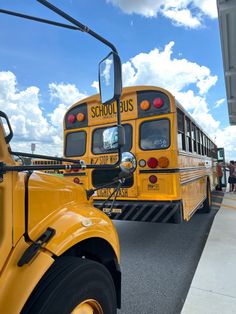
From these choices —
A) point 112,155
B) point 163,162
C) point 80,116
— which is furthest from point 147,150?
point 80,116

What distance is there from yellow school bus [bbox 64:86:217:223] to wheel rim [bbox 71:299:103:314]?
2793 mm

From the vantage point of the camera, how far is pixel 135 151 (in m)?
4.95

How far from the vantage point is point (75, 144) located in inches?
222

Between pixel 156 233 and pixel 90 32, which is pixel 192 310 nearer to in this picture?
pixel 90 32

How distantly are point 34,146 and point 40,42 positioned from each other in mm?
718

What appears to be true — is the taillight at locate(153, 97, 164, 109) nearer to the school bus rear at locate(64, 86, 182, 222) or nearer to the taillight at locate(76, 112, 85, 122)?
the school bus rear at locate(64, 86, 182, 222)

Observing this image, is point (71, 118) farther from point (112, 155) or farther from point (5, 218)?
point (5, 218)

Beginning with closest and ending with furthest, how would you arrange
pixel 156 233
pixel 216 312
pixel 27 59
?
pixel 27 59 → pixel 216 312 → pixel 156 233

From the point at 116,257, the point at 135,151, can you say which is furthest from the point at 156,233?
the point at 116,257

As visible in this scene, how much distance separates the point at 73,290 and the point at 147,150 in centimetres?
343

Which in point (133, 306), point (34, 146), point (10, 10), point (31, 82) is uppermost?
point (10, 10)

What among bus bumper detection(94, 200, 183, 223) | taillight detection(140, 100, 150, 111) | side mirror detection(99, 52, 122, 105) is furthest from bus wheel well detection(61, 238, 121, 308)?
taillight detection(140, 100, 150, 111)

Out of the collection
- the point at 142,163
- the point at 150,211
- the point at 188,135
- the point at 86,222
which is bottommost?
the point at 150,211

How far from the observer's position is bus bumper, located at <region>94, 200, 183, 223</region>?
445 centimetres
